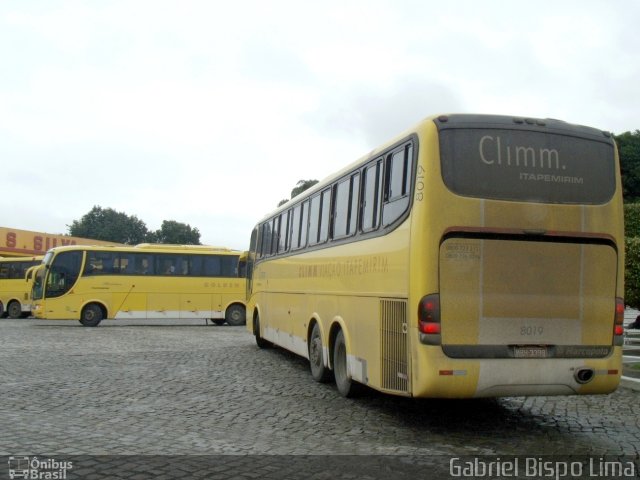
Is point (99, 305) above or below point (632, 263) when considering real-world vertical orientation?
below

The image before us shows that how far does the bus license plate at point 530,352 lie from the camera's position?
7.34 meters

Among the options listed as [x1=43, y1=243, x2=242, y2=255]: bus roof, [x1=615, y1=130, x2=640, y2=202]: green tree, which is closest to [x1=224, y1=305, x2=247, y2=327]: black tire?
[x1=43, y1=243, x2=242, y2=255]: bus roof

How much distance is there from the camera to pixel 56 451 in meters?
6.51

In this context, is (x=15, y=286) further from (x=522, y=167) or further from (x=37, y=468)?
(x=522, y=167)

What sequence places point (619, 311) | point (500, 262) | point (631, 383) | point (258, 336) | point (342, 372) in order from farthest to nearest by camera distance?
point (258, 336) < point (631, 383) < point (342, 372) < point (619, 311) < point (500, 262)

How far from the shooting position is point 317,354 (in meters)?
11.6

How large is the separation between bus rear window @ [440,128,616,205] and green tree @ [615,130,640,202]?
38.7 metres

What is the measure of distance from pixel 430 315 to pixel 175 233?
117171mm

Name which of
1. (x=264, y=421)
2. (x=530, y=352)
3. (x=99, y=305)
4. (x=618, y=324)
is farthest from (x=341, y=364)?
(x=99, y=305)

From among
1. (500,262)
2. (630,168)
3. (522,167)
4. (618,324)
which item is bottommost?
(618,324)

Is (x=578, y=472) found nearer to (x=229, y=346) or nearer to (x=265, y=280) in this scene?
(x=265, y=280)

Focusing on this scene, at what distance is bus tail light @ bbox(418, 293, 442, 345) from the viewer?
718 cm

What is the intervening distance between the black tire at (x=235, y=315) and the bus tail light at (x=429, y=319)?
76.6 ft

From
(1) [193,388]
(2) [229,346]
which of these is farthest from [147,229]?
(1) [193,388]
